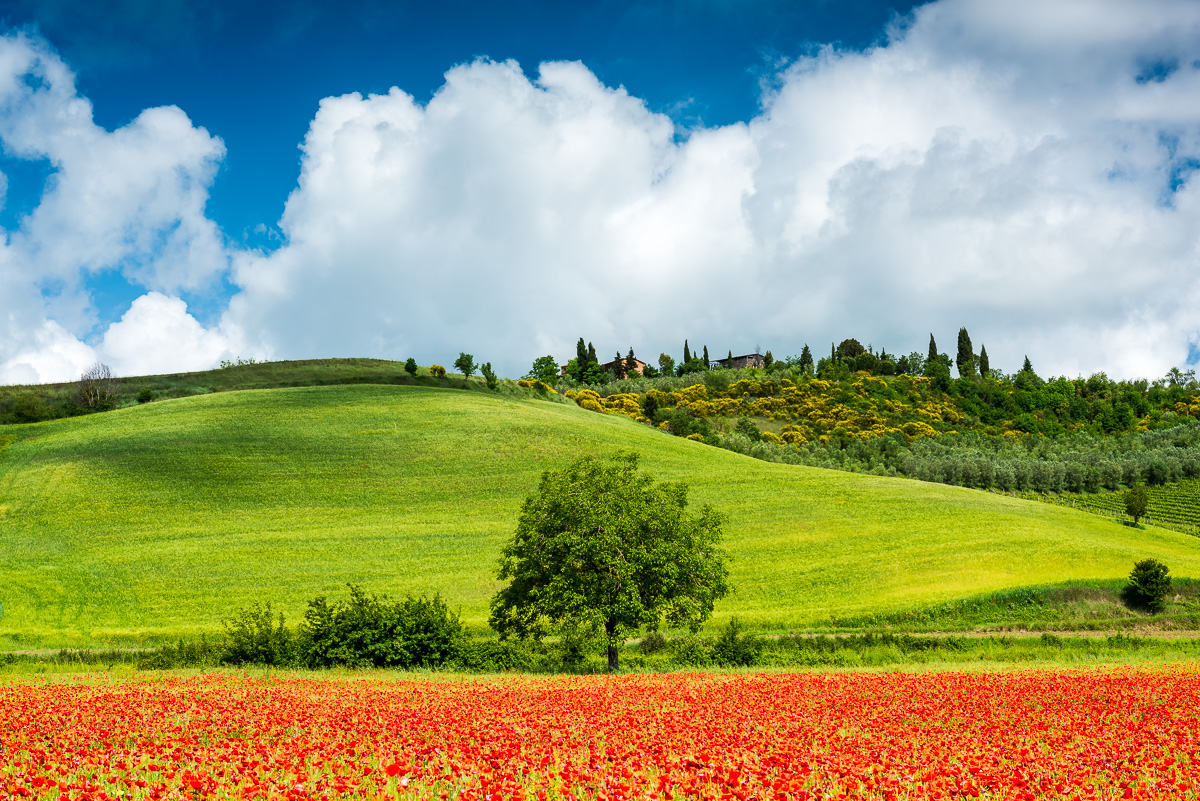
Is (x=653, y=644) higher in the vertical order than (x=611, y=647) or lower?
lower

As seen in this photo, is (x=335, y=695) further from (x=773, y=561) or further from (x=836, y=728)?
(x=773, y=561)

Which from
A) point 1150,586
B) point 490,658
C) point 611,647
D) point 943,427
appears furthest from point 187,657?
point 943,427

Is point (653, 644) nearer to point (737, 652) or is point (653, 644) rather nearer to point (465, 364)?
point (737, 652)

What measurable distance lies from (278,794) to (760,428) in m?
167

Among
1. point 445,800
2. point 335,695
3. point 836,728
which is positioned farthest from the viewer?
point 335,695

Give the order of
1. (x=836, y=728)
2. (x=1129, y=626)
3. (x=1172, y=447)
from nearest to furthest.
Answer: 1. (x=836, y=728)
2. (x=1129, y=626)
3. (x=1172, y=447)

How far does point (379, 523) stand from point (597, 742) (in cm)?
6266

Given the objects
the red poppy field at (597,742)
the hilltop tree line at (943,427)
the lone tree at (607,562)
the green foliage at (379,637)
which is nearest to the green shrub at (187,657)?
the green foliage at (379,637)

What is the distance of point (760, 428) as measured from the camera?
168m

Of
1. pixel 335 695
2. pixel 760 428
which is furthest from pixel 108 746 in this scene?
pixel 760 428

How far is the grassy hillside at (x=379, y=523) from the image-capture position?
51.2 meters

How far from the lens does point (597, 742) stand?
955cm

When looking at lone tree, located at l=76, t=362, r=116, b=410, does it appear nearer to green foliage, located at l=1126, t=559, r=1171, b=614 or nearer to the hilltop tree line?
the hilltop tree line

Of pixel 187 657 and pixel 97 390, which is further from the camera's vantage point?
pixel 97 390
